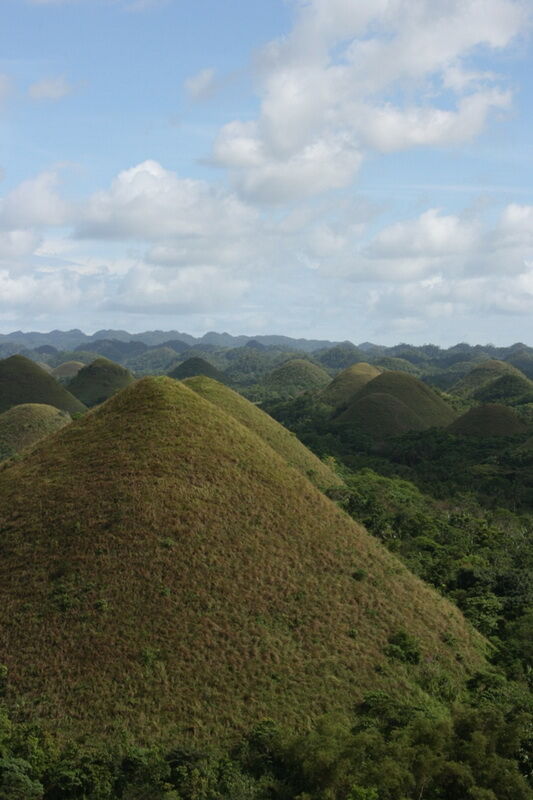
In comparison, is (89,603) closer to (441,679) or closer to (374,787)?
(374,787)

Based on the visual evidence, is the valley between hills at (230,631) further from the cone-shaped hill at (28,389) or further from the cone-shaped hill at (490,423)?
the cone-shaped hill at (28,389)

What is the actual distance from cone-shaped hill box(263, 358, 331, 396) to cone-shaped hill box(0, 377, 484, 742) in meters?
140

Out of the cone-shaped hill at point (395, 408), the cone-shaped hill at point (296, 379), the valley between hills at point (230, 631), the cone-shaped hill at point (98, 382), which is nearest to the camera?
Result: the valley between hills at point (230, 631)

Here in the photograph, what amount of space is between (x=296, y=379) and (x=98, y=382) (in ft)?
213

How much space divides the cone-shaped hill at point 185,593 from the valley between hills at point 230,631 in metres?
0.09

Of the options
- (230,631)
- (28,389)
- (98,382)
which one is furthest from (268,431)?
(98,382)

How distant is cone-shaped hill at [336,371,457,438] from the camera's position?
3979 inches

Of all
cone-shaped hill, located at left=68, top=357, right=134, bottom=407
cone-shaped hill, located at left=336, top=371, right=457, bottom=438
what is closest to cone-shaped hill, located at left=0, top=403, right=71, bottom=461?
cone-shaped hill, located at left=336, top=371, right=457, bottom=438

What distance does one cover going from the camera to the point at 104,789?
18.5 metres

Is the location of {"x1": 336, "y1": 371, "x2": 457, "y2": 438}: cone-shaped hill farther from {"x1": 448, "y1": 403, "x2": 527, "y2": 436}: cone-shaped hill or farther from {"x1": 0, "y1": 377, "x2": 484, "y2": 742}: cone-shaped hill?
{"x1": 0, "y1": 377, "x2": 484, "y2": 742}: cone-shaped hill

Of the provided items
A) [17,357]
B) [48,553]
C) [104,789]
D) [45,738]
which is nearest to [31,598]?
[48,553]

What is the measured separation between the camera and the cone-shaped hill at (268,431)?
5303 cm

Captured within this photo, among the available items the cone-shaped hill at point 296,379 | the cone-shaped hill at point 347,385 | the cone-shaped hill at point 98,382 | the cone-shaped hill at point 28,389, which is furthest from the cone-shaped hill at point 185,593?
the cone-shaped hill at point 296,379

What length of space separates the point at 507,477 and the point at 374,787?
53.9m
